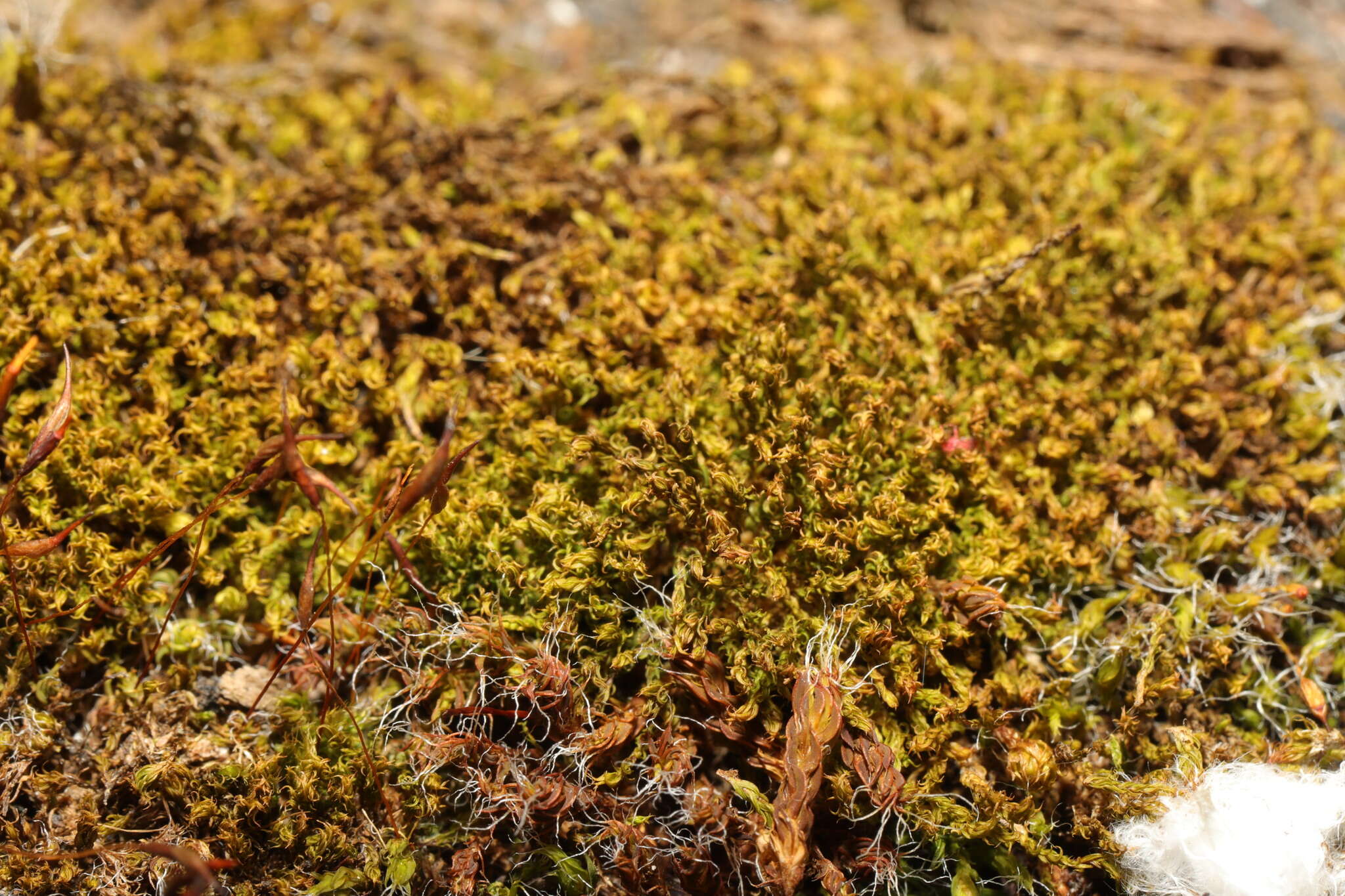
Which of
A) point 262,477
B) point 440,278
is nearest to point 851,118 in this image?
point 440,278

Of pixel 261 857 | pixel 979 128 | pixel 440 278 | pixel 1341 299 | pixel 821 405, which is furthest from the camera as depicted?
pixel 979 128

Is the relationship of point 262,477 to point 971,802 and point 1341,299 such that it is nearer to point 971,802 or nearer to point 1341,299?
point 971,802

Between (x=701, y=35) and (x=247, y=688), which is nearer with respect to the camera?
(x=247, y=688)

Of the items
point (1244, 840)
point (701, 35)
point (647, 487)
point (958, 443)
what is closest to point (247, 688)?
point (647, 487)

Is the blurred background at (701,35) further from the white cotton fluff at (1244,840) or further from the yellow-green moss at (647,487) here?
the white cotton fluff at (1244,840)

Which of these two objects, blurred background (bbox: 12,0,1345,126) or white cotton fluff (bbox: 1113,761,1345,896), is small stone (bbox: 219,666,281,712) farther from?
blurred background (bbox: 12,0,1345,126)

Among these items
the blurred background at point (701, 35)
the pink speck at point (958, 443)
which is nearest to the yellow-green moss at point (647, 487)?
the pink speck at point (958, 443)

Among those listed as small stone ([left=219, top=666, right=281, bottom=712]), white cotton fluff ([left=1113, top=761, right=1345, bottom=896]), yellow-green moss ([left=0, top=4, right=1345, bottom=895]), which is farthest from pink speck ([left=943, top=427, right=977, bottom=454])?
small stone ([left=219, top=666, right=281, bottom=712])

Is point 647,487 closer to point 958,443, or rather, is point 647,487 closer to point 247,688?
point 958,443

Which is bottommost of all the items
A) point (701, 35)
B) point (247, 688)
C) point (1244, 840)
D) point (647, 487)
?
point (1244, 840)
